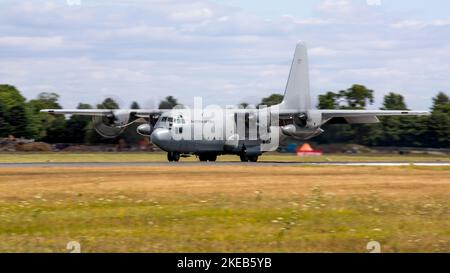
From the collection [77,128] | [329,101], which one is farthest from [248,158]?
[329,101]

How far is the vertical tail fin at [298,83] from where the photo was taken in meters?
61.3

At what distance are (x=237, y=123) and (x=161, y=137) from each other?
296 inches

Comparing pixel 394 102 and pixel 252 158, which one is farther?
pixel 394 102

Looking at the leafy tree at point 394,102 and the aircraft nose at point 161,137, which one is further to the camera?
the leafy tree at point 394,102

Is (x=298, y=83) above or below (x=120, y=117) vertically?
above

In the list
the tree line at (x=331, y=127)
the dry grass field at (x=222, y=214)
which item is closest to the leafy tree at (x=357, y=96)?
the tree line at (x=331, y=127)

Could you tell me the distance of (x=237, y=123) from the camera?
57625 mm

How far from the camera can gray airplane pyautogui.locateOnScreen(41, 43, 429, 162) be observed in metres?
53.4

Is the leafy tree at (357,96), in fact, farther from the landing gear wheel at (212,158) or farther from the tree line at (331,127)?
the landing gear wheel at (212,158)

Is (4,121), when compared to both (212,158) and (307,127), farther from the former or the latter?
(307,127)

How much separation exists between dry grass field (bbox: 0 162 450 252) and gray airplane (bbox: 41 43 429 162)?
20500mm

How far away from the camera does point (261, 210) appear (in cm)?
2262
